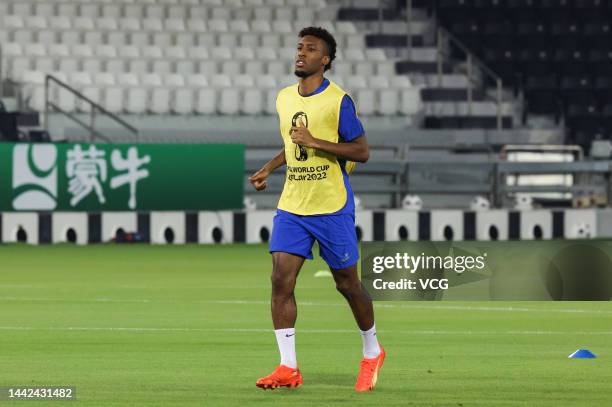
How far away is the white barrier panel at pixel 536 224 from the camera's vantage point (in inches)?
1102

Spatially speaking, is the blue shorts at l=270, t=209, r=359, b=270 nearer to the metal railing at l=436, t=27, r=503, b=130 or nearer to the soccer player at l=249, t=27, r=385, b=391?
the soccer player at l=249, t=27, r=385, b=391

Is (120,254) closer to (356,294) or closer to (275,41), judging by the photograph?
(275,41)

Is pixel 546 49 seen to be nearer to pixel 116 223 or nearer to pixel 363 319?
pixel 116 223

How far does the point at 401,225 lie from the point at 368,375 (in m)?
18.5

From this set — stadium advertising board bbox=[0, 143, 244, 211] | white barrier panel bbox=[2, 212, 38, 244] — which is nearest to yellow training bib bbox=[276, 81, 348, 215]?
stadium advertising board bbox=[0, 143, 244, 211]

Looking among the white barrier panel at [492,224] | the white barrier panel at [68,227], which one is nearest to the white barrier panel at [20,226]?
the white barrier panel at [68,227]

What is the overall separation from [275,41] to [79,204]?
9521mm

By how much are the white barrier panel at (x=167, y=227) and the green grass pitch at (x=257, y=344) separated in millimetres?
6832

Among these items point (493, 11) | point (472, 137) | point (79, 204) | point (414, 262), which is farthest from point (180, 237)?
point (414, 262)

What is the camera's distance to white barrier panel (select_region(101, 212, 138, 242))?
2575cm

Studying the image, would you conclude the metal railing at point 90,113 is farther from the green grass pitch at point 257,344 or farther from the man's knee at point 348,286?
the man's knee at point 348,286

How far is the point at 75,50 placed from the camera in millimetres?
32219
